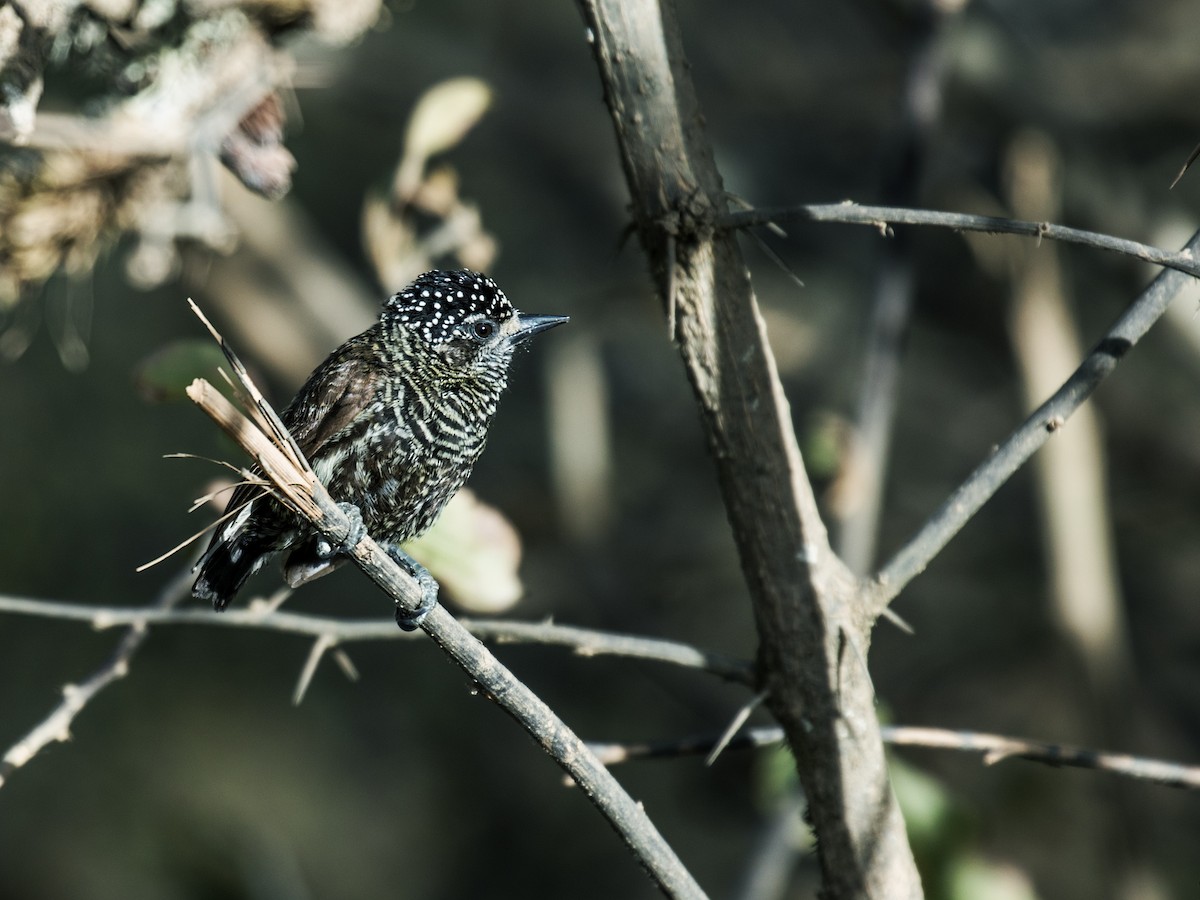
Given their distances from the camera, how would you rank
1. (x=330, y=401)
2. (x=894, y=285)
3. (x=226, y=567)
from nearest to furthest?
(x=226, y=567), (x=330, y=401), (x=894, y=285)

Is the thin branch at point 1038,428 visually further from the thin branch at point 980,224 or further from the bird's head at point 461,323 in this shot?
the bird's head at point 461,323

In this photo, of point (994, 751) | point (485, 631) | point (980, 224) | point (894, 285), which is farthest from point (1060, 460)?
point (980, 224)

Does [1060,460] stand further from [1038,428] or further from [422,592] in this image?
[422,592]

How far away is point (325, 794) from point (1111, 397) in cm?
483

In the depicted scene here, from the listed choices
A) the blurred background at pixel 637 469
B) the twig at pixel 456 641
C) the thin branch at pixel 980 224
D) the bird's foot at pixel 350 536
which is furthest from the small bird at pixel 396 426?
the blurred background at pixel 637 469

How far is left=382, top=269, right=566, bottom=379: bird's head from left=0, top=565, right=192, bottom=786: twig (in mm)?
642

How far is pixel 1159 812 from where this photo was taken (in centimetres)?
596

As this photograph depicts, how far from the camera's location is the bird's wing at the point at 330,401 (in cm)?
215

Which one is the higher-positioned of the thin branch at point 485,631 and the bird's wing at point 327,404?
the bird's wing at point 327,404

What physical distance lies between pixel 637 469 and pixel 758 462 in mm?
5130

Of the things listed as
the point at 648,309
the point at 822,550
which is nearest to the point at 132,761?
the point at 648,309

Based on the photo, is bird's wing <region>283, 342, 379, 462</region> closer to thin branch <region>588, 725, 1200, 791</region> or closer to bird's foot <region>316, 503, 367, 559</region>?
bird's foot <region>316, 503, 367, 559</region>

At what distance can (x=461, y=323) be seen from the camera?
7.79 feet

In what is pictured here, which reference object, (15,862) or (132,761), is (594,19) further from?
(15,862)
